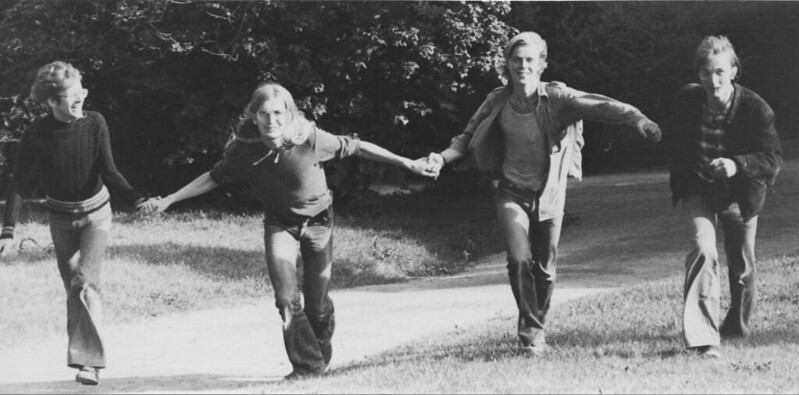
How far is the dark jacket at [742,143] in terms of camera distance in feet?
22.0

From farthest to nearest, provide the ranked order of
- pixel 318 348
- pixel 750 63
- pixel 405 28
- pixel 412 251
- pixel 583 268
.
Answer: pixel 750 63 → pixel 405 28 → pixel 412 251 → pixel 583 268 → pixel 318 348

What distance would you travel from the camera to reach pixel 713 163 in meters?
6.57

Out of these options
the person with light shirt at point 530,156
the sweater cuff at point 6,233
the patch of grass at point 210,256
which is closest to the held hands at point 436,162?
the person with light shirt at point 530,156

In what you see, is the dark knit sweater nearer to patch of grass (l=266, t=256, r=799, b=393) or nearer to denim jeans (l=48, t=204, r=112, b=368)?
denim jeans (l=48, t=204, r=112, b=368)

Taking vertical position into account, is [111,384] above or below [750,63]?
below

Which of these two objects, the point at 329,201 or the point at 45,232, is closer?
the point at 329,201

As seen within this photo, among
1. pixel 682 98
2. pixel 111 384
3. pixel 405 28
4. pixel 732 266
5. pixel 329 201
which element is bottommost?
pixel 111 384

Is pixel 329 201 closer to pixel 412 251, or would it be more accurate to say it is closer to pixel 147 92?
pixel 412 251

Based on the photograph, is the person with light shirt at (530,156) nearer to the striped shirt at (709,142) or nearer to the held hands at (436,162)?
the held hands at (436,162)

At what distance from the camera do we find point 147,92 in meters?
19.2

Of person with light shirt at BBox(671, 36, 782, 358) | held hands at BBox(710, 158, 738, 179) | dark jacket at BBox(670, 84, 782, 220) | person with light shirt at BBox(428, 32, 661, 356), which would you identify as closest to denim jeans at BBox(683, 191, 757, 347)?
person with light shirt at BBox(671, 36, 782, 358)

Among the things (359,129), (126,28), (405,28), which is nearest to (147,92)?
(126,28)

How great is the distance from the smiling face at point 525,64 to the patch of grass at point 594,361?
184 cm

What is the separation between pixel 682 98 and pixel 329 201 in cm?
247
